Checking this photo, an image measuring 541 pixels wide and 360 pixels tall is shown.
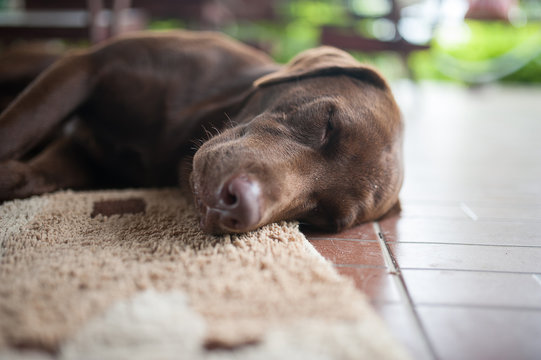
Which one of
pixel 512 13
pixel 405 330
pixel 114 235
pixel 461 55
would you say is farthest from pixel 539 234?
pixel 461 55

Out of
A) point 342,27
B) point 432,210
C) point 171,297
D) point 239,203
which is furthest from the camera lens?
point 342,27

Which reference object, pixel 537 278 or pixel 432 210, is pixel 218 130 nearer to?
pixel 432 210

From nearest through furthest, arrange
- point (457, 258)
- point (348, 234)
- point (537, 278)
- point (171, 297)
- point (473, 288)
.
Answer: point (171, 297), point (473, 288), point (537, 278), point (457, 258), point (348, 234)

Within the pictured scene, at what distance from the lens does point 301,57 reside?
95.5 inches

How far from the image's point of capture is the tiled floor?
128 centimetres

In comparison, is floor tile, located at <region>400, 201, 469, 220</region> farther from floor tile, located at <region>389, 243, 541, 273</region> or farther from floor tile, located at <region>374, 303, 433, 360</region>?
floor tile, located at <region>374, 303, 433, 360</region>

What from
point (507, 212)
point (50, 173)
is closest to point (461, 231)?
point (507, 212)

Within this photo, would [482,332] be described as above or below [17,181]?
above

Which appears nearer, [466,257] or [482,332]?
[482,332]

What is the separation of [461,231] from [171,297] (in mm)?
1424

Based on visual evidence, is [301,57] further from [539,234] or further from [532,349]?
[532,349]

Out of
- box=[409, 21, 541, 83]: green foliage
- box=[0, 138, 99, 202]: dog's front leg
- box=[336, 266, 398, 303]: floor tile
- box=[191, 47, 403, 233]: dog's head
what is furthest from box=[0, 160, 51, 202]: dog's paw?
box=[409, 21, 541, 83]: green foliage

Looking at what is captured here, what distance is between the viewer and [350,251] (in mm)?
1823

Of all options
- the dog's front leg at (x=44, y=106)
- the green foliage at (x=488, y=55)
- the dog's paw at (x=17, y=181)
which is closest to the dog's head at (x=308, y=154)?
the dog's front leg at (x=44, y=106)
